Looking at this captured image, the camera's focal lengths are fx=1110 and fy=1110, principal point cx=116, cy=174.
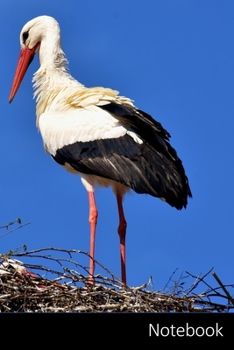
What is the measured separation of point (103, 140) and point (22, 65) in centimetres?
217

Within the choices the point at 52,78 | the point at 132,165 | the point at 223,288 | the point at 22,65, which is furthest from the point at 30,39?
the point at 223,288

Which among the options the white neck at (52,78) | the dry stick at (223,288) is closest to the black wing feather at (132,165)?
the white neck at (52,78)

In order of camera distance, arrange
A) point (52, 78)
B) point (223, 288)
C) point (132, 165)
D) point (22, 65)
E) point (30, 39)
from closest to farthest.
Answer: point (223, 288), point (132, 165), point (52, 78), point (30, 39), point (22, 65)

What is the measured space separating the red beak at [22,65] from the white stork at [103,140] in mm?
517

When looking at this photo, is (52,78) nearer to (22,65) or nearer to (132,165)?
(22,65)

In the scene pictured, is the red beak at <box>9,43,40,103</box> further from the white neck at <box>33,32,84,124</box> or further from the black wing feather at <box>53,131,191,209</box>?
the black wing feather at <box>53,131,191,209</box>

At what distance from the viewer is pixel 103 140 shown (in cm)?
1121

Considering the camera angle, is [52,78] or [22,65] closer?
[52,78]

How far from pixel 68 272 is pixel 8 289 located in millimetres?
611

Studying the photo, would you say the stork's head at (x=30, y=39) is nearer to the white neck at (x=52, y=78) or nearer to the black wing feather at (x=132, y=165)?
the white neck at (x=52, y=78)

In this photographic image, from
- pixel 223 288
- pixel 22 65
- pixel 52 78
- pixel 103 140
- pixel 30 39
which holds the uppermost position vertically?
pixel 30 39

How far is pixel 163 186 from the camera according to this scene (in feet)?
34.6
